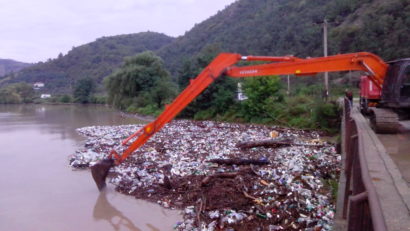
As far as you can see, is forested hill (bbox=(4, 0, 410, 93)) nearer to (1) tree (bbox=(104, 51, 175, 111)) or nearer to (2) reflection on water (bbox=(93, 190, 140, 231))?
(1) tree (bbox=(104, 51, 175, 111))

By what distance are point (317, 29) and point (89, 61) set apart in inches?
3288

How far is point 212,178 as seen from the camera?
7734mm

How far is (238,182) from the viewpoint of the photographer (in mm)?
7406

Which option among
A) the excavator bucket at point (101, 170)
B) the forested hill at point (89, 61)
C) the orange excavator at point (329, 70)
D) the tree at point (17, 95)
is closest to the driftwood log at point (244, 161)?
the orange excavator at point (329, 70)

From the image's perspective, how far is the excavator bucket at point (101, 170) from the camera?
807cm

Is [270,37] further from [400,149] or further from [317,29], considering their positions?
[400,149]

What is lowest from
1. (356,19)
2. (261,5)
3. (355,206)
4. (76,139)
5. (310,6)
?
(76,139)

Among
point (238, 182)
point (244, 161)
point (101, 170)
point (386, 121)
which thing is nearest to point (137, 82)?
point (244, 161)

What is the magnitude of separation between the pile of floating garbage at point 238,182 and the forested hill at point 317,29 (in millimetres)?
Answer: 12188

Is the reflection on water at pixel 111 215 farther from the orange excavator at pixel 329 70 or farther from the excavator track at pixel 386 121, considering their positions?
the excavator track at pixel 386 121

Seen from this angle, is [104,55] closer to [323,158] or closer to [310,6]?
[310,6]

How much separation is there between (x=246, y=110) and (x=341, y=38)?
2131 centimetres

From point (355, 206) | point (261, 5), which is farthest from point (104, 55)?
point (355, 206)

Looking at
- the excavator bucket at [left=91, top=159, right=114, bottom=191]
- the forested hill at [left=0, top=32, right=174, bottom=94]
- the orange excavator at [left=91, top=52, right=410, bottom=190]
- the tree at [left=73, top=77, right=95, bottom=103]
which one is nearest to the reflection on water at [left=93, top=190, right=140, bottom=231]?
the excavator bucket at [left=91, top=159, right=114, bottom=191]
